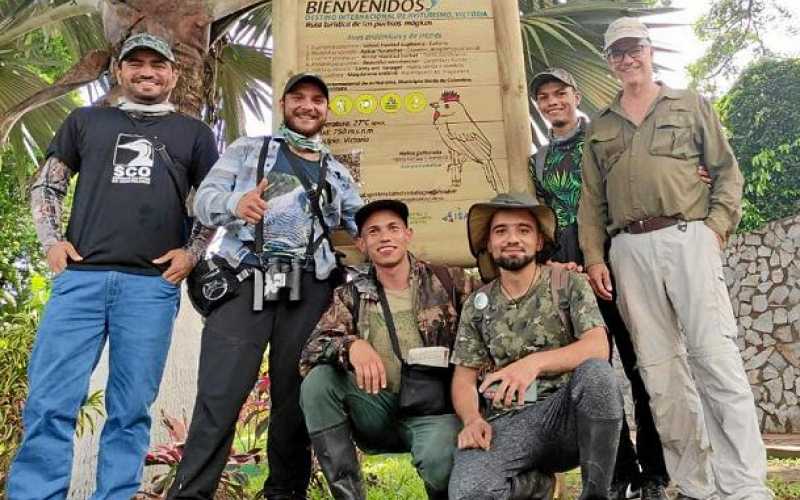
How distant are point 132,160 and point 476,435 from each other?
5.90ft

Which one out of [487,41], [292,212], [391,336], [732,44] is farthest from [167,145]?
[732,44]

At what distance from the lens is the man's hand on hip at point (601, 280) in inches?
123

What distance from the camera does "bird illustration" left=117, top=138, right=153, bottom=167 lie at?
2.96 metres

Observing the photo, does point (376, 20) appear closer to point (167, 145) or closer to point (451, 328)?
point (167, 145)

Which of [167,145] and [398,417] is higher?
[167,145]

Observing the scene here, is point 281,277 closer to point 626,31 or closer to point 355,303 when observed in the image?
point 355,303

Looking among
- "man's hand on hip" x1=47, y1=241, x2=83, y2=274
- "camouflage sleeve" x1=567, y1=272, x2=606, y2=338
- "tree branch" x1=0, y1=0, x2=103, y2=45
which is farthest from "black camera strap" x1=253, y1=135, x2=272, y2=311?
"tree branch" x1=0, y1=0, x2=103, y2=45

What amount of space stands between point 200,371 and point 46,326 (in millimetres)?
613

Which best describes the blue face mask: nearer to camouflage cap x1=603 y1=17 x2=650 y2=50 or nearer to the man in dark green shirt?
the man in dark green shirt

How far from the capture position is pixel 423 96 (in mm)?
3861

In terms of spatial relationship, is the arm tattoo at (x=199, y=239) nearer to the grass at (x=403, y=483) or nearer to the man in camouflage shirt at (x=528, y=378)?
the man in camouflage shirt at (x=528, y=378)

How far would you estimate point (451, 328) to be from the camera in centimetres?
296

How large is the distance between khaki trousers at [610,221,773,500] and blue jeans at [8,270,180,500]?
2.04m

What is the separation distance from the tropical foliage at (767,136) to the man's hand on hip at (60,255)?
9519 mm
